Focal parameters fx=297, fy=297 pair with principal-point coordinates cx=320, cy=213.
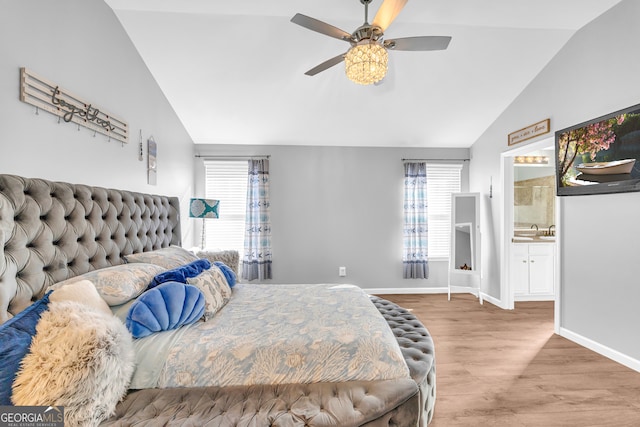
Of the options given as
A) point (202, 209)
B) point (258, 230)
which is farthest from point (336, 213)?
point (202, 209)

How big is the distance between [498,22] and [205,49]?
276 centimetres

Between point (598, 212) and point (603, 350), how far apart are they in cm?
120

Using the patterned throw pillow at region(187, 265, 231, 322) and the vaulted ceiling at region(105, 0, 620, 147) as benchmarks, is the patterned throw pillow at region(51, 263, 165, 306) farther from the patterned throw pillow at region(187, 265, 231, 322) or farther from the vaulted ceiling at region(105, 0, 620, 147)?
the vaulted ceiling at region(105, 0, 620, 147)

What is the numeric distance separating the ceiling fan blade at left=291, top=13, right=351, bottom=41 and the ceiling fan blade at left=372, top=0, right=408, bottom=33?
21cm

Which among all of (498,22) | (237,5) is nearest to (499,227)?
(498,22)

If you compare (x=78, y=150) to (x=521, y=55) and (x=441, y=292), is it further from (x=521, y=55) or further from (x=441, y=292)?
(x=441, y=292)

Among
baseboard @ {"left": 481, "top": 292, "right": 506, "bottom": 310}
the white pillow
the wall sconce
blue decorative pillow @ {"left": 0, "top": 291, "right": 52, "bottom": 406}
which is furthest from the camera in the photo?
the wall sconce

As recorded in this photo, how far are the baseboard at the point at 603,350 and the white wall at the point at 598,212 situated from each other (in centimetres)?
1

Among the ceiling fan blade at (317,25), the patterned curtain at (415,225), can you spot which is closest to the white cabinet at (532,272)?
the patterned curtain at (415,225)

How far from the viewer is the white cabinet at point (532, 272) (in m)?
4.20

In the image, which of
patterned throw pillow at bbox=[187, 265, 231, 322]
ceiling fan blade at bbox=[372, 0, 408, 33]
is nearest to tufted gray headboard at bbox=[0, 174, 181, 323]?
patterned throw pillow at bbox=[187, 265, 231, 322]

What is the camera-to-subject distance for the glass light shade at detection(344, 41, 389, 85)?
188 cm

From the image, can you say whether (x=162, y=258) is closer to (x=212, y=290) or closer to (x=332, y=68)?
(x=212, y=290)

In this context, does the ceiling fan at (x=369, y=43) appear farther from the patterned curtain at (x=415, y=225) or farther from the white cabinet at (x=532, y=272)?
the white cabinet at (x=532, y=272)
